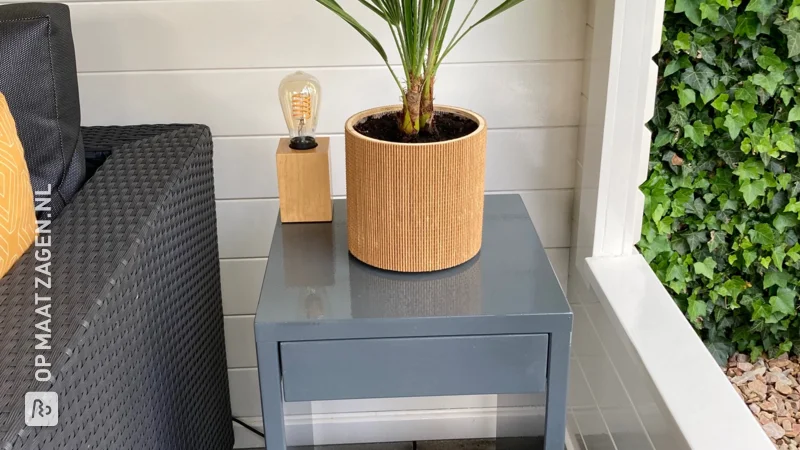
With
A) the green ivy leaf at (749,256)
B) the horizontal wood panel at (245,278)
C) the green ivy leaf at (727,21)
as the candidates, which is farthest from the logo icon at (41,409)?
the green ivy leaf at (749,256)

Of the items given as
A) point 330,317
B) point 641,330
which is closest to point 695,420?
point 641,330

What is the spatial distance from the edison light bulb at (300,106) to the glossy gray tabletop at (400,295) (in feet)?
0.49

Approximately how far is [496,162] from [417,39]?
22.4 inches

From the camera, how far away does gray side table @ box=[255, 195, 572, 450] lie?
1.01 meters

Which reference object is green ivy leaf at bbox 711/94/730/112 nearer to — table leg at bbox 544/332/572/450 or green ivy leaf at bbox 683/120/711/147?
green ivy leaf at bbox 683/120/711/147

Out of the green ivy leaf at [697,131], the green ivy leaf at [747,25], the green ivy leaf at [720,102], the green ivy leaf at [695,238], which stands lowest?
the green ivy leaf at [695,238]

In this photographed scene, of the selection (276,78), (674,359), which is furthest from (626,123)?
(276,78)

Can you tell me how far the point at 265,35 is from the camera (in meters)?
1.44

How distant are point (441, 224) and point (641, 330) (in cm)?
41

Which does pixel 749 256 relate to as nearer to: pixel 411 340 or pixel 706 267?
pixel 706 267

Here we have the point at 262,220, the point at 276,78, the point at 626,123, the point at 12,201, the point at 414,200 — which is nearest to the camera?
the point at 12,201

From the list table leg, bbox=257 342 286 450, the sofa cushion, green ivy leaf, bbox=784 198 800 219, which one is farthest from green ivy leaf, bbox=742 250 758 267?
the sofa cushion

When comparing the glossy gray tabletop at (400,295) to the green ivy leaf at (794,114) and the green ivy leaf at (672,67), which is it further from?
the green ivy leaf at (794,114)

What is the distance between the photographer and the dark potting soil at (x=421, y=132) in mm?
1078
